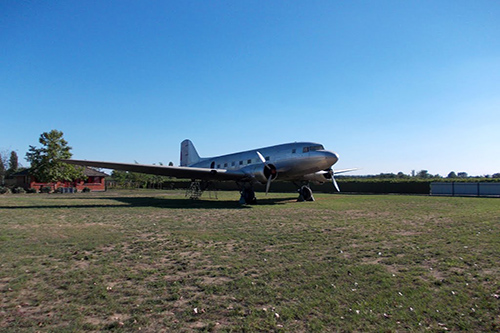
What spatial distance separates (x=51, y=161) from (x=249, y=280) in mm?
46374

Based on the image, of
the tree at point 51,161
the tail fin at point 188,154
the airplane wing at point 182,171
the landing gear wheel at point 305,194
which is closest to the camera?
the airplane wing at point 182,171

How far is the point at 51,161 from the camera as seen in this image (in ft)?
142

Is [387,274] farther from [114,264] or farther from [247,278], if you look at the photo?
[114,264]

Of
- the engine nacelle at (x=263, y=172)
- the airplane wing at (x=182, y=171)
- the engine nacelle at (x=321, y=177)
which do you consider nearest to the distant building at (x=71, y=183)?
the airplane wing at (x=182, y=171)

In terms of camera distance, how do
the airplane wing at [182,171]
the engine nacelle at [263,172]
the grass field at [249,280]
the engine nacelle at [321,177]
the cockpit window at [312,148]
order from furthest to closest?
the engine nacelle at [321,177] < the cockpit window at [312,148] < the engine nacelle at [263,172] < the airplane wing at [182,171] < the grass field at [249,280]

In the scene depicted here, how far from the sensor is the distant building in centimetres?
4490

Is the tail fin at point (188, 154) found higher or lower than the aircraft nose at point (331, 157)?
higher

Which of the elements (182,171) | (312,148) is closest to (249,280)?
(312,148)

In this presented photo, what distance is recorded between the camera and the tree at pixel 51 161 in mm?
42719

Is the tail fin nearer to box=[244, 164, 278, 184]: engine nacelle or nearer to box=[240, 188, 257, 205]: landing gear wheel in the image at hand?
box=[240, 188, 257, 205]: landing gear wheel

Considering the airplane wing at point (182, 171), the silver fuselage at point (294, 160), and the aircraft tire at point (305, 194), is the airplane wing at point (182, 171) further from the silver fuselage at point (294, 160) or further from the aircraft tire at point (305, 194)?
the aircraft tire at point (305, 194)

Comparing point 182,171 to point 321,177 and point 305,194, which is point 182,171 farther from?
point 321,177

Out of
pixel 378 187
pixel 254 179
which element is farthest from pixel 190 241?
pixel 378 187

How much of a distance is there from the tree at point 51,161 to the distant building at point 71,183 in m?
2.18
